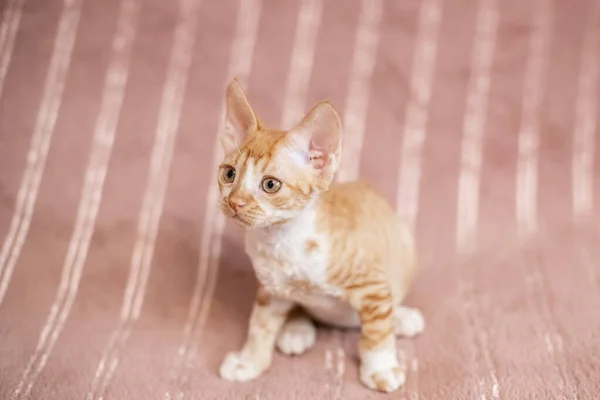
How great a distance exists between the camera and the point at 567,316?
3.61 feet

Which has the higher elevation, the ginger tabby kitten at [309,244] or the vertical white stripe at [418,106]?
the vertical white stripe at [418,106]

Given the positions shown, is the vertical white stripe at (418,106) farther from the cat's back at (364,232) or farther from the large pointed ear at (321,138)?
the large pointed ear at (321,138)

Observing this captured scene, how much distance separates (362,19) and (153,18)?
0.40 meters

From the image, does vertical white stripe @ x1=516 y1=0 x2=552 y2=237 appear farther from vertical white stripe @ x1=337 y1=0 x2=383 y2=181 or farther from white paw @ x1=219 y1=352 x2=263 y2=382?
white paw @ x1=219 y1=352 x2=263 y2=382

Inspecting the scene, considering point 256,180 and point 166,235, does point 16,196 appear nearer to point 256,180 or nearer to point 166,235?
point 166,235

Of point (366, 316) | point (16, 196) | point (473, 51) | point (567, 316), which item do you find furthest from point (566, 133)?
point (16, 196)

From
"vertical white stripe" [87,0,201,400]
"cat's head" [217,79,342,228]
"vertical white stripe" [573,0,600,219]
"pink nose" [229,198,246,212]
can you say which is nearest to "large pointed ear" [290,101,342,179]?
"cat's head" [217,79,342,228]

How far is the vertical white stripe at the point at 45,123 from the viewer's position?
1222 millimetres

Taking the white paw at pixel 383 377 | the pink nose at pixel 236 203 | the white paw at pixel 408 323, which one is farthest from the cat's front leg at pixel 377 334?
the pink nose at pixel 236 203

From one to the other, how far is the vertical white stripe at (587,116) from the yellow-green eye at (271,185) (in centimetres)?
76

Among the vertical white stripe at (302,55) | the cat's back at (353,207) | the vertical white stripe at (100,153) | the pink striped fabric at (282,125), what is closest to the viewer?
the cat's back at (353,207)

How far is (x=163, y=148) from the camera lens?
130cm

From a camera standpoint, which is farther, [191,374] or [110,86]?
[110,86]

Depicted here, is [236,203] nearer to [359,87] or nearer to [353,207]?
[353,207]
